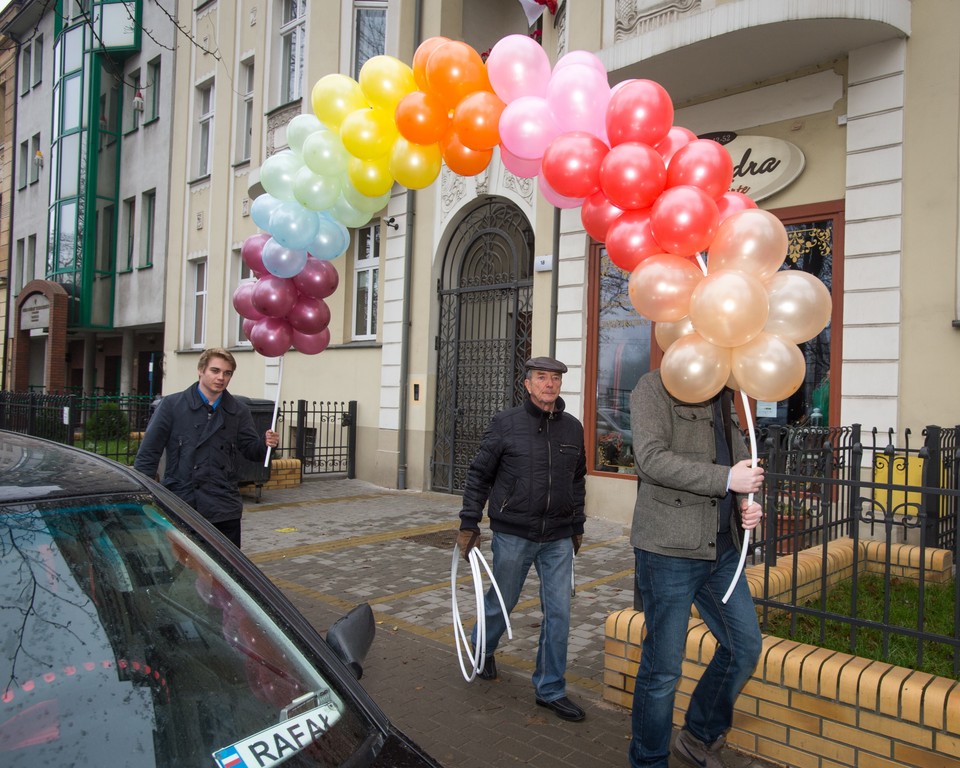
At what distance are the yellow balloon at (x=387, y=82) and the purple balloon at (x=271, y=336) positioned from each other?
6.28 ft

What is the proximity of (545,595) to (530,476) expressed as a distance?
0.62 meters

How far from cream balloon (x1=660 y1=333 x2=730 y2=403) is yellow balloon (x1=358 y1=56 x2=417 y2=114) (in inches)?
133

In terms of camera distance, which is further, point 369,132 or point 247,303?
point 247,303

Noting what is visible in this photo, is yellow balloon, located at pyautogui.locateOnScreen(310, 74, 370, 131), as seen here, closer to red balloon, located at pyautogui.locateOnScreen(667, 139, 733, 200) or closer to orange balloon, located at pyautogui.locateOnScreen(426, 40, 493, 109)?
orange balloon, located at pyautogui.locateOnScreen(426, 40, 493, 109)

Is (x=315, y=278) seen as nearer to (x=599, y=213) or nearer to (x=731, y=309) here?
(x=599, y=213)

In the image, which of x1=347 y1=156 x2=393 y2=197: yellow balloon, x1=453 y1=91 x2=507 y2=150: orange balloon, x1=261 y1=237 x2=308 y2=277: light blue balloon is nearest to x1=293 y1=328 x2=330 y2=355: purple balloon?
x1=261 y1=237 x2=308 y2=277: light blue balloon

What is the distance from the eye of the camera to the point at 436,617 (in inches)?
209

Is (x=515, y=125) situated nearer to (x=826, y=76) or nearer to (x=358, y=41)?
(x=826, y=76)

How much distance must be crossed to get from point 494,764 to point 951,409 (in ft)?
17.8

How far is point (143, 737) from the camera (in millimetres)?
1602

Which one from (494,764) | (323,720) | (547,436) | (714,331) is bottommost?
(494,764)

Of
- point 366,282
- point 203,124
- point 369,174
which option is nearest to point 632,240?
point 369,174

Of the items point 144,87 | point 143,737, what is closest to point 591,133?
point 143,737

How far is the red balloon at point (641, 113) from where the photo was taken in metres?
3.86
